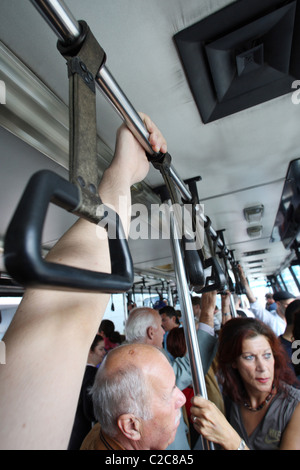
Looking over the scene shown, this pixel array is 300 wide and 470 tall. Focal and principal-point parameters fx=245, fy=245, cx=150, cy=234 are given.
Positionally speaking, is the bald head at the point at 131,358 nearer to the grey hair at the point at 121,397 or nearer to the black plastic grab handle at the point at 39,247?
the grey hair at the point at 121,397

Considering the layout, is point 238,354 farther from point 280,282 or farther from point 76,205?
point 280,282

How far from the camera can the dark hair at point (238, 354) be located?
5.01 ft

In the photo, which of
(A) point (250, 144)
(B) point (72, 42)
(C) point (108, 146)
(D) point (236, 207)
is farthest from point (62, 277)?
(D) point (236, 207)

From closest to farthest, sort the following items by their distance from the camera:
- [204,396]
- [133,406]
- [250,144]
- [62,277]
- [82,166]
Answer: [62,277]
[82,166]
[204,396]
[133,406]
[250,144]

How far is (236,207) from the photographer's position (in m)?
2.27

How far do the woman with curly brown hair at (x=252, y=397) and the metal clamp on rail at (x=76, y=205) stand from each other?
2.67ft

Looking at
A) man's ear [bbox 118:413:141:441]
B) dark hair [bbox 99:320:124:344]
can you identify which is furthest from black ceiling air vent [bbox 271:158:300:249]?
dark hair [bbox 99:320:124:344]

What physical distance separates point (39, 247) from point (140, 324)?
217 cm

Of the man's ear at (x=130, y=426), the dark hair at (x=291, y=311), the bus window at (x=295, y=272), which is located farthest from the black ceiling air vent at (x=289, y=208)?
the bus window at (x=295, y=272)

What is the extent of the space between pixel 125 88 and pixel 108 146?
30 cm

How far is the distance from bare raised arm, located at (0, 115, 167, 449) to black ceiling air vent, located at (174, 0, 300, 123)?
0.71 metres

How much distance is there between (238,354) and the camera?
1.63 meters

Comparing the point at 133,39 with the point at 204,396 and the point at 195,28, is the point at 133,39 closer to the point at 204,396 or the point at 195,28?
the point at 195,28

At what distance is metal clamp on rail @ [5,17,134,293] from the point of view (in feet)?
0.63
